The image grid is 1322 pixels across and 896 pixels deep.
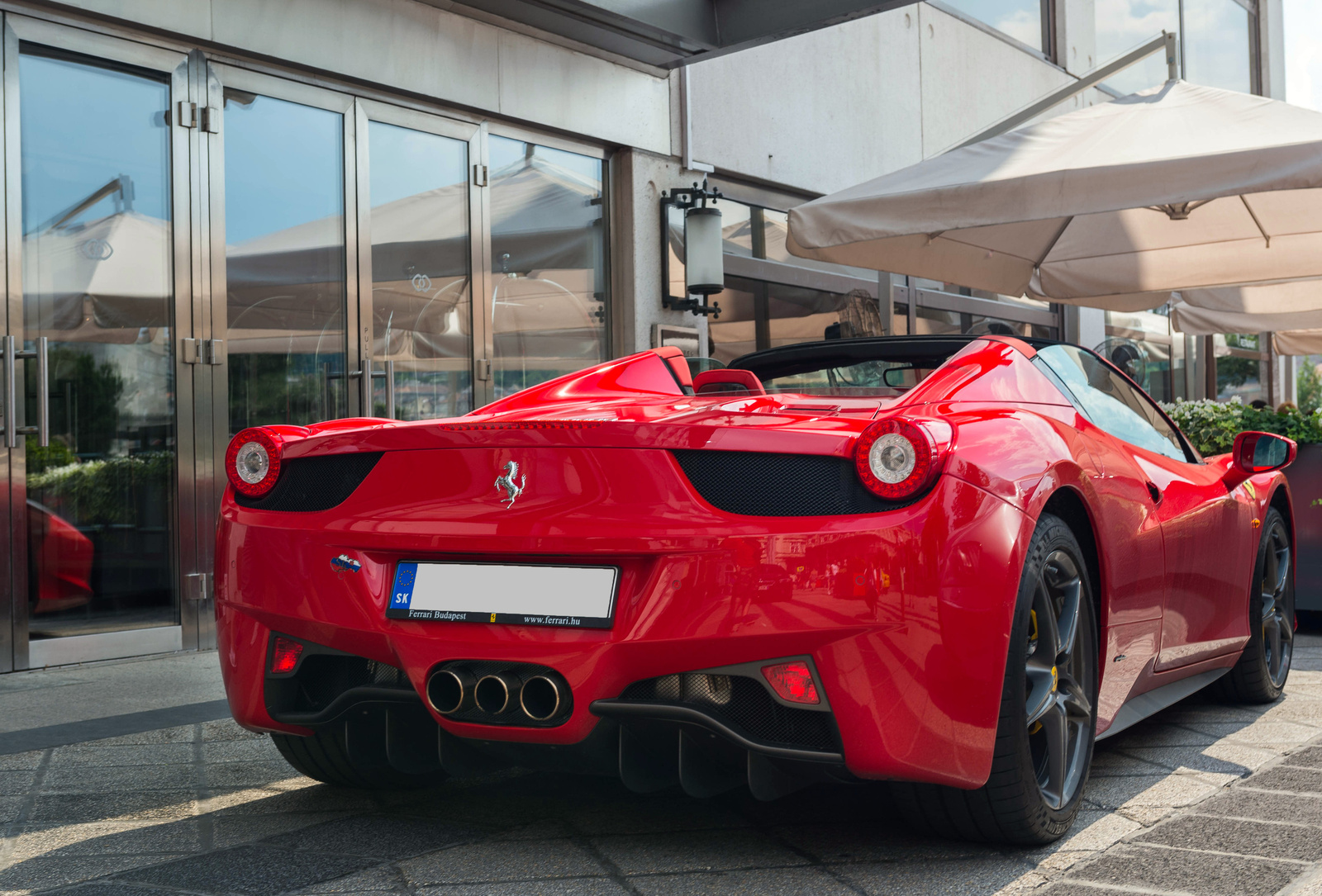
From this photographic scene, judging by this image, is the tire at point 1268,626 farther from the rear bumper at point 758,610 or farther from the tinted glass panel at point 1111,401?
the rear bumper at point 758,610

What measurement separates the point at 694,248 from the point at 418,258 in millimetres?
2143

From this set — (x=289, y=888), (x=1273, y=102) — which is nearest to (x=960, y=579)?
(x=289, y=888)

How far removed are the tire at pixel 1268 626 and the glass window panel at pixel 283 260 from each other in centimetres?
435

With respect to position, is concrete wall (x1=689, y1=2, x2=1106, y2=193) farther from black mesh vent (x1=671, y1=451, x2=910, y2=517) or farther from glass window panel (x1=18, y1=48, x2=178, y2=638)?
black mesh vent (x1=671, y1=451, x2=910, y2=517)

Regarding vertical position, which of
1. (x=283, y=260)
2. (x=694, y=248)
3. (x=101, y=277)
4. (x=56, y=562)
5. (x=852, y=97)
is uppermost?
(x=852, y=97)

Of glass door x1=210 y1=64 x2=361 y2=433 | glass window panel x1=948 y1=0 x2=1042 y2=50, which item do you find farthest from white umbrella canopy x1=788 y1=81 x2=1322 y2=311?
glass window panel x1=948 y1=0 x2=1042 y2=50

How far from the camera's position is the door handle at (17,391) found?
5.17 meters

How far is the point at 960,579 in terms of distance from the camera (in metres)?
2.24

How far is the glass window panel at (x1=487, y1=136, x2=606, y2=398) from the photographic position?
24.8 feet

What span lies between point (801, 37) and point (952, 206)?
5.26 metres

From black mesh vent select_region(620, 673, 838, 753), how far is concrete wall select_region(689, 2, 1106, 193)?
691cm

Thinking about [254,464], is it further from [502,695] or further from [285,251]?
[285,251]

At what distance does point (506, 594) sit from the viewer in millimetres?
2377

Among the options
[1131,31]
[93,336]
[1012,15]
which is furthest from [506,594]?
[1131,31]
